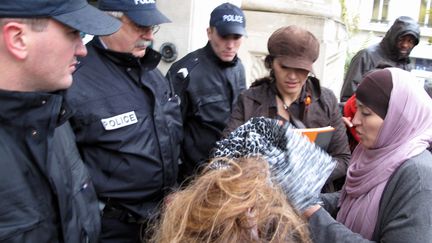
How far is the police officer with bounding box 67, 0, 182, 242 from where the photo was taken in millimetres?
2082

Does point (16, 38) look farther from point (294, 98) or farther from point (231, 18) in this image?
point (231, 18)

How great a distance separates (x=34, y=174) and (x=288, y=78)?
1.42m

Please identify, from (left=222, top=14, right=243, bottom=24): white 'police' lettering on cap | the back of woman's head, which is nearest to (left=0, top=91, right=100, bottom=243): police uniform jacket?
the back of woman's head

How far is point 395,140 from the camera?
5.87 feet

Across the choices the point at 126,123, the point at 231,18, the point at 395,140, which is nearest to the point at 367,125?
the point at 395,140

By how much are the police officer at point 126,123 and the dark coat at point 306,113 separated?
388 mm

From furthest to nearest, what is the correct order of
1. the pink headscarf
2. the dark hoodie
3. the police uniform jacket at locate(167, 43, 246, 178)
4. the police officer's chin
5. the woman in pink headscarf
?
the dark hoodie → the police uniform jacket at locate(167, 43, 246, 178) → the police officer's chin → the pink headscarf → the woman in pink headscarf

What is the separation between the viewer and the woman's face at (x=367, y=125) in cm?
184

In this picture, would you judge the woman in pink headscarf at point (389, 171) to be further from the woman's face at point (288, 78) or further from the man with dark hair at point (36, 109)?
the man with dark hair at point (36, 109)

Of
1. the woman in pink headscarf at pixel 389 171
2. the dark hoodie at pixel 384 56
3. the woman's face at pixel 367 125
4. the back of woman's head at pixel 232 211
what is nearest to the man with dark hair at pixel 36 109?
the back of woman's head at pixel 232 211

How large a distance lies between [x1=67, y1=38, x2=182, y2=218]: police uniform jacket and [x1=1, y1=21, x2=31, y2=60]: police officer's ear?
65cm

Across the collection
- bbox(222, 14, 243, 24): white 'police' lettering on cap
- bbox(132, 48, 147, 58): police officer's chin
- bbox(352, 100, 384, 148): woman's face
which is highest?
bbox(222, 14, 243, 24): white 'police' lettering on cap

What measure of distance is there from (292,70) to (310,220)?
2.99ft

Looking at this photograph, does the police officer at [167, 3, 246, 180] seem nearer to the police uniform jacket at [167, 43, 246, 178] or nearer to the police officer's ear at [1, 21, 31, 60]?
the police uniform jacket at [167, 43, 246, 178]
